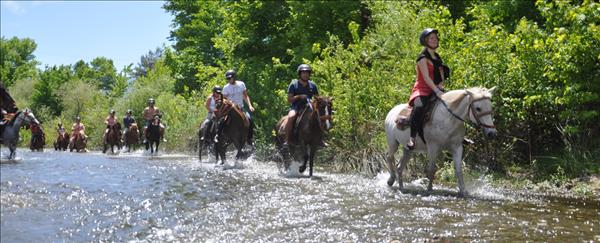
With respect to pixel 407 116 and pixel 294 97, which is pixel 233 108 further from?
pixel 407 116

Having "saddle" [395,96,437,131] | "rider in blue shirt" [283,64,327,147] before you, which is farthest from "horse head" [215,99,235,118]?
"saddle" [395,96,437,131]

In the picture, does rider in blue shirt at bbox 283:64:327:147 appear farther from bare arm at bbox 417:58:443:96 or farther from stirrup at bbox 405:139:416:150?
bare arm at bbox 417:58:443:96

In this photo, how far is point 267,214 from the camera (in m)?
6.78

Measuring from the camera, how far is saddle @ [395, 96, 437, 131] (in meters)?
9.70

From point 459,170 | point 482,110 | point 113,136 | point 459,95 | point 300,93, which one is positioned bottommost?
point 459,170

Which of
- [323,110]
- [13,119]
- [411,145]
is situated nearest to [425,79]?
[411,145]

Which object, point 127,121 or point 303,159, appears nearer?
point 303,159

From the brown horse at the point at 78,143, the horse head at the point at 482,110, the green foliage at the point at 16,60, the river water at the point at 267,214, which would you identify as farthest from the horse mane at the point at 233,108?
the green foliage at the point at 16,60

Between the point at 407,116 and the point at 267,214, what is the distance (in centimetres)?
432

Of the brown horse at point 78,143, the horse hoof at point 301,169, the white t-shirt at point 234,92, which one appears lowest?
the horse hoof at point 301,169

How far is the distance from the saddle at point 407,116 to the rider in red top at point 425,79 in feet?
0.19

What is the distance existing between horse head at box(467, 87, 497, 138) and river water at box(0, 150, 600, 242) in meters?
1.13

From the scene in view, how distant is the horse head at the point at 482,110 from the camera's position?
900 cm

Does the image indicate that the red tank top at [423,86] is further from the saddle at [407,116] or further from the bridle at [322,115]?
the bridle at [322,115]
